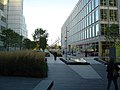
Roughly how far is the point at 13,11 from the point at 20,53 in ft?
324

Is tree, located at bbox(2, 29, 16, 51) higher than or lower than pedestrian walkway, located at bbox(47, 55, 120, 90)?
higher

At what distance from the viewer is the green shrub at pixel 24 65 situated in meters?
15.7

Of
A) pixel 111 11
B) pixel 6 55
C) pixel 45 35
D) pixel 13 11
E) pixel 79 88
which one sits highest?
pixel 13 11

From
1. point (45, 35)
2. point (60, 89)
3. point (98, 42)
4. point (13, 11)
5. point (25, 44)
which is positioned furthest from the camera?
point (13, 11)

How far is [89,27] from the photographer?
239 feet

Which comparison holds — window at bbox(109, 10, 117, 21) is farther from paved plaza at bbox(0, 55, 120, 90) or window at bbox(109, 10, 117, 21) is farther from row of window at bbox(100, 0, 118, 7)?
paved plaza at bbox(0, 55, 120, 90)

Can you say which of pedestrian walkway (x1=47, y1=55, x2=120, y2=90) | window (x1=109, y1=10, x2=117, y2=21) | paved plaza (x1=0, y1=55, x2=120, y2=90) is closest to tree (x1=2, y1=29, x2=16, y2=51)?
window (x1=109, y1=10, x2=117, y2=21)

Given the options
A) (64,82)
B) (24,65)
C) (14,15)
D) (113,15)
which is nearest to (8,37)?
(113,15)

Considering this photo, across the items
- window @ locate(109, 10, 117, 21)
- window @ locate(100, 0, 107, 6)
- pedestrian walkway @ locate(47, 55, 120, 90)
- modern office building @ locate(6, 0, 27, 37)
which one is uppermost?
modern office building @ locate(6, 0, 27, 37)

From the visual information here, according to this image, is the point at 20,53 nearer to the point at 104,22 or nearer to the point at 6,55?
the point at 6,55

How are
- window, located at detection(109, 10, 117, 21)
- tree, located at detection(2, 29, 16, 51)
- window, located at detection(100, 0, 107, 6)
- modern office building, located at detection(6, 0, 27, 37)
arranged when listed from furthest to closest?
modern office building, located at detection(6, 0, 27, 37)
tree, located at detection(2, 29, 16, 51)
window, located at detection(109, 10, 117, 21)
window, located at detection(100, 0, 107, 6)

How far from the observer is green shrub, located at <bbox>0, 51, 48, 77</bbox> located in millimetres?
15656

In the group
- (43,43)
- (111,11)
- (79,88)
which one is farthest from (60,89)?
(111,11)

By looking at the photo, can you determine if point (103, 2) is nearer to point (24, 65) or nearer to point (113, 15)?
point (113, 15)
